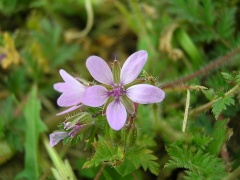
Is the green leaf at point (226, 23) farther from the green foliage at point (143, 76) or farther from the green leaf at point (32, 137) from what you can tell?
the green leaf at point (32, 137)

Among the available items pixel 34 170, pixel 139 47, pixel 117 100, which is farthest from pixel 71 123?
pixel 139 47

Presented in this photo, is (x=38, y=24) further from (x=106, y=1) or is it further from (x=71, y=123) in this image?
(x=71, y=123)

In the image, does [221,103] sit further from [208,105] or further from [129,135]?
[129,135]

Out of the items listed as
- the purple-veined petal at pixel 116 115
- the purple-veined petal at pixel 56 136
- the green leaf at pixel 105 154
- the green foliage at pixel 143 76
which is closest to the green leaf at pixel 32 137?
the green foliage at pixel 143 76

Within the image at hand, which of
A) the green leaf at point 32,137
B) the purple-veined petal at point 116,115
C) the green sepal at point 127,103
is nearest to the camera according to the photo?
the purple-veined petal at point 116,115

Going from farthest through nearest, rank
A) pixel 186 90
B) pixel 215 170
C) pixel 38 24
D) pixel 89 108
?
pixel 38 24
pixel 186 90
pixel 89 108
pixel 215 170

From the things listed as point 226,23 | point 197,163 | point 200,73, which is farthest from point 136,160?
point 226,23
